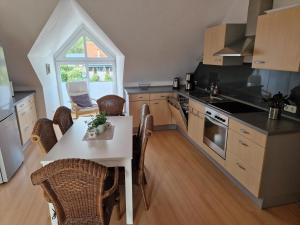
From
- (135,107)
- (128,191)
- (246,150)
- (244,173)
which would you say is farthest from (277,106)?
(135,107)

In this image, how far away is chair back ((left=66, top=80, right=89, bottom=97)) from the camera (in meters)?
4.78

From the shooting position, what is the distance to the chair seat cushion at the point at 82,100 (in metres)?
4.69

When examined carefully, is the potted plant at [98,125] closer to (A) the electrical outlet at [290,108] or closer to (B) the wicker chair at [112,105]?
(B) the wicker chair at [112,105]

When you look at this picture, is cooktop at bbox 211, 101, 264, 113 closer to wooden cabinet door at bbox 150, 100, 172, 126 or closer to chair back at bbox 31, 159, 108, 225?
wooden cabinet door at bbox 150, 100, 172, 126

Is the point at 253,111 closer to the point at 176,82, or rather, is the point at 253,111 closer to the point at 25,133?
the point at 176,82

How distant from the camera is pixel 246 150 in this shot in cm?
213

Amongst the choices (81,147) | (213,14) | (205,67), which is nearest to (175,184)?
(81,147)

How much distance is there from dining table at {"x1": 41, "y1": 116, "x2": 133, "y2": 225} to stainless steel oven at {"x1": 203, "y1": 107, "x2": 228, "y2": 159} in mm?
1163

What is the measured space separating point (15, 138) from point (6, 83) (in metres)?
0.75

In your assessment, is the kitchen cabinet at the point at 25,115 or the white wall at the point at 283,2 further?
the kitchen cabinet at the point at 25,115

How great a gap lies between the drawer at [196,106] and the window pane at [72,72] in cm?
318

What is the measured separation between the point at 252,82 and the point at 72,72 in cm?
429

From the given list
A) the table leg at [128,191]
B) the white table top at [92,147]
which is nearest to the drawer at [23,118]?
the white table top at [92,147]

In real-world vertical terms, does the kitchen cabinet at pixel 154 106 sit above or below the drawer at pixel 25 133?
above
